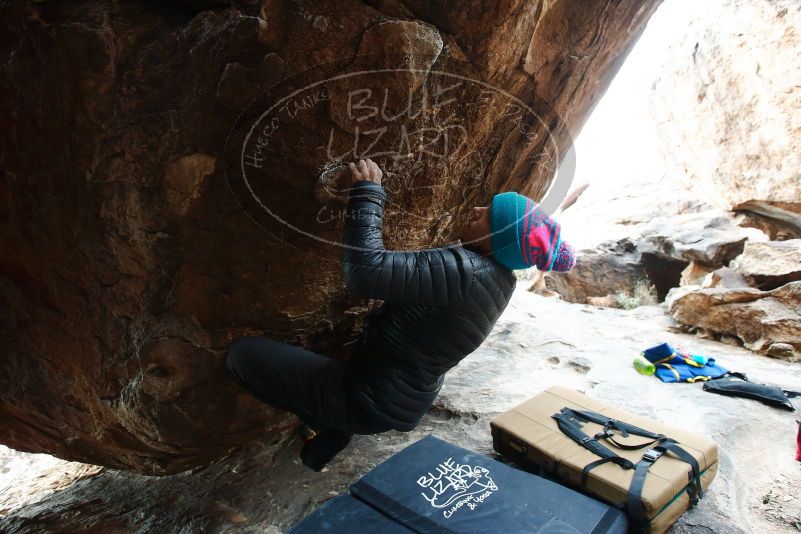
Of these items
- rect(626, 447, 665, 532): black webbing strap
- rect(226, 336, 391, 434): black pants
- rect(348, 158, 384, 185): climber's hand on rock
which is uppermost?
rect(348, 158, 384, 185): climber's hand on rock

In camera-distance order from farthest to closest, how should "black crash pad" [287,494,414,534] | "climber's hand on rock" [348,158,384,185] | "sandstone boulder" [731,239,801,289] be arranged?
"sandstone boulder" [731,239,801,289] → "black crash pad" [287,494,414,534] → "climber's hand on rock" [348,158,384,185]

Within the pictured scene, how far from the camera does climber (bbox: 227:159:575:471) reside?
179 centimetres

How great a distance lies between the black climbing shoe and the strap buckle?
1.61 m

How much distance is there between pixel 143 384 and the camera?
2.52m

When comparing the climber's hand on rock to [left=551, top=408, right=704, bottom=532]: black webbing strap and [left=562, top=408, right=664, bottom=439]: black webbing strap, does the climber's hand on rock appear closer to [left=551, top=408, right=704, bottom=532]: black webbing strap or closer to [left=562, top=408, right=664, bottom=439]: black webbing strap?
[left=551, top=408, right=704, bottom=532]: black webbing strap

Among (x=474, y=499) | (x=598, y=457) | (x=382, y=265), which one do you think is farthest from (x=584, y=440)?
(x=382, y=265)

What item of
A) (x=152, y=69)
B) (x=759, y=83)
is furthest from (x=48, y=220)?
(x=759, y=83)

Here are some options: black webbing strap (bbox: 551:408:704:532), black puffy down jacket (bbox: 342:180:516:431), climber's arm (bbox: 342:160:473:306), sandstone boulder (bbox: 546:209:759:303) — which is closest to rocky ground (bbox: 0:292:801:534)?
black webbing strap (bbox: 551:408:704:532)

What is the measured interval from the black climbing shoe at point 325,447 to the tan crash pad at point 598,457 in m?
0.95

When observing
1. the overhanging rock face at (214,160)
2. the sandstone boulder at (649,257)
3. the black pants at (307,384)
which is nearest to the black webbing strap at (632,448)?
the black pants at (307,384)

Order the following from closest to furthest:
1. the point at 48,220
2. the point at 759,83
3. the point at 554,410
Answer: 1. the point at 48,220
2. the point at 554,410
3. the point at 759,83

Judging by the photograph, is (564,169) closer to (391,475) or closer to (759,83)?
(391,475)

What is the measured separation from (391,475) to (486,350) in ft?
9.14

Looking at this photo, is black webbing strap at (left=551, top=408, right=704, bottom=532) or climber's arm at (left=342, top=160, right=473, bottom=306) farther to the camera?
black webbing strap at (left=551, top=408, right=704, bottom=532)
